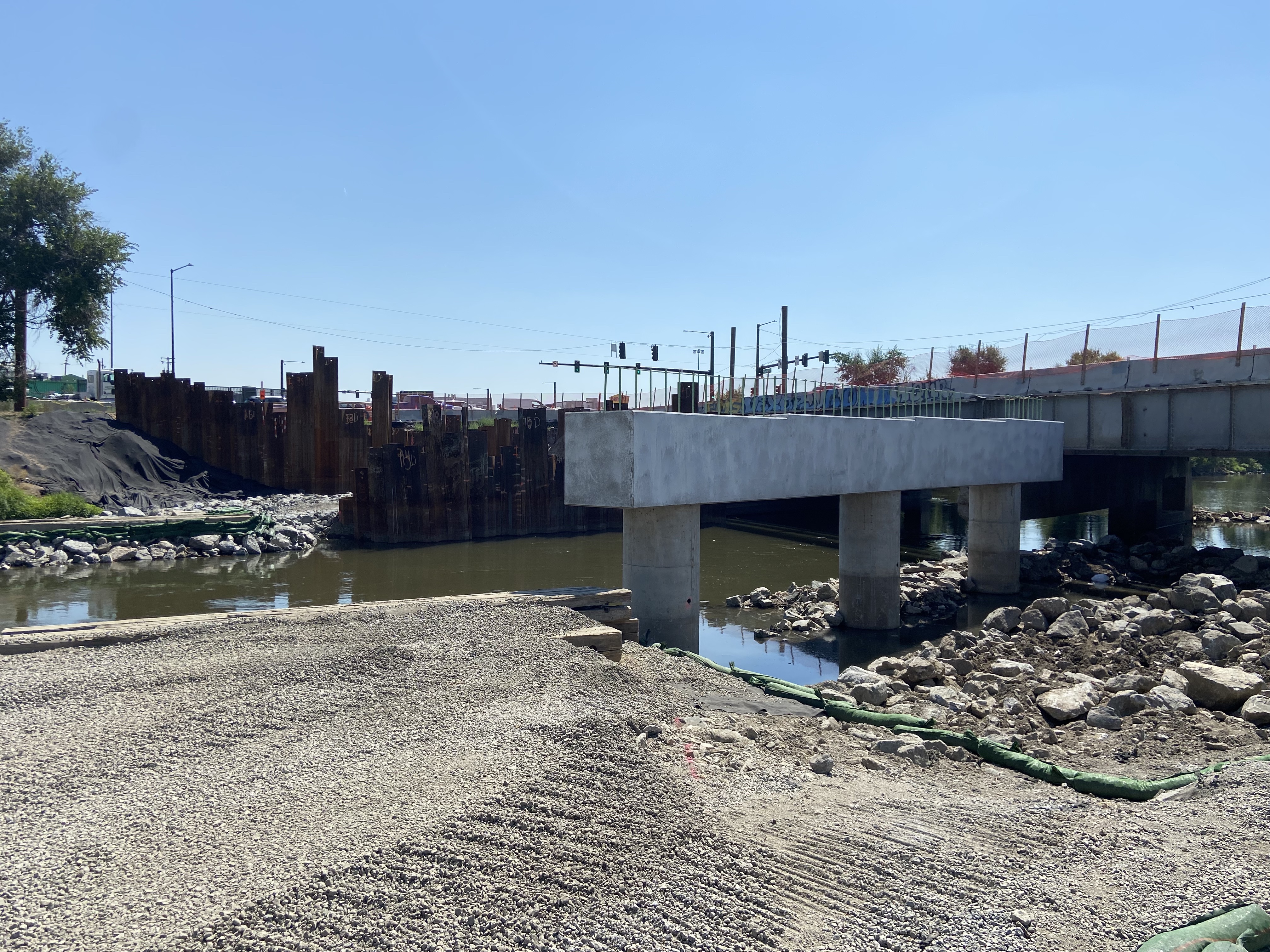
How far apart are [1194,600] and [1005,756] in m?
9.82

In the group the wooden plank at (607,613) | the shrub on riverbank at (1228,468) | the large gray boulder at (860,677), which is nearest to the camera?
the wooden plank at (607,613)

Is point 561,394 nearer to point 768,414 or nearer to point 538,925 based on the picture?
point 768,414

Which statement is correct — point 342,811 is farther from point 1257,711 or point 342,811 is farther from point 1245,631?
point 1245,631

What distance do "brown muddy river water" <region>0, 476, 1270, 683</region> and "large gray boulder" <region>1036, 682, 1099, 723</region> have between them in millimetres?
4297

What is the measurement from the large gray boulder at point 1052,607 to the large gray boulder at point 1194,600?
5.62ft

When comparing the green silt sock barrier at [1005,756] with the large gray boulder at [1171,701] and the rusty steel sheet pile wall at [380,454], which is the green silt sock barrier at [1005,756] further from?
the rusty steel sheet pile wall at [380,454]

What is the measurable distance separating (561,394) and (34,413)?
23603mm

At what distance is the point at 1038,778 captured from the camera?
6.92 metres

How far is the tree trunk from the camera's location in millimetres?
36438

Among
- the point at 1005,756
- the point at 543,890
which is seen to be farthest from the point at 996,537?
the point at 543,890

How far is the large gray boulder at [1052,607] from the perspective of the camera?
1516 centimetres

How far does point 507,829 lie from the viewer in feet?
14.9

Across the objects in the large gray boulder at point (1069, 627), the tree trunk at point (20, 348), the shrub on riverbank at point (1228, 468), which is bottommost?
the large gray boulder at point (1069, 627)

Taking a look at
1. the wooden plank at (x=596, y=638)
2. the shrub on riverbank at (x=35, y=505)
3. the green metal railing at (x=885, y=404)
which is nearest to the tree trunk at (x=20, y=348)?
the shrub on riverbank at (x=35, y=505)
